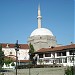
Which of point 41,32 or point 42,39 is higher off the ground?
point 41,32

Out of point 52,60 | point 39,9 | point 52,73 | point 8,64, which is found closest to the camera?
point 52,73

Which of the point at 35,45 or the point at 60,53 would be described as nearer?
the point at 60,53

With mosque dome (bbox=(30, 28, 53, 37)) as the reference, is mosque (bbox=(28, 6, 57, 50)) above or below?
below

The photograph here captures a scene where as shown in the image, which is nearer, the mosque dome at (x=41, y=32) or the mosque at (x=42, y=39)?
the mosque at (x=42, y=39)

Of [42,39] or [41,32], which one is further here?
[41,32]

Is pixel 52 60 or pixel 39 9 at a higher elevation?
pixel 39 9

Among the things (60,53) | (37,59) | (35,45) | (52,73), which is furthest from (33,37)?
(52,73)

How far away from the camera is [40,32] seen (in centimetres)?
7756

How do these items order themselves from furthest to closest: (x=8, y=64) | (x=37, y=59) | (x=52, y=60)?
(x=8, y=64), (x=37, y=59), (x=52, y=60)

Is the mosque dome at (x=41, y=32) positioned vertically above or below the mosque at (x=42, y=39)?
above

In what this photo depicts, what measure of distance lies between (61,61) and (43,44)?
31.6 m

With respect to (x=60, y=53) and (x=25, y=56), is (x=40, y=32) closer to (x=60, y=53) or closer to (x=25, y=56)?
(x=25, y=56)

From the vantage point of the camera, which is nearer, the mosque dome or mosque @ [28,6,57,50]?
mosque @ [28,6,57,50]

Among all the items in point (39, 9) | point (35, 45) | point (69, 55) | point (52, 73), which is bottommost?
point (52, 73)
